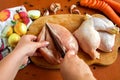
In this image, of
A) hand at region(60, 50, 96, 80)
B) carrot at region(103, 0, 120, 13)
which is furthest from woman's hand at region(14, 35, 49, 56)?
carrot at region(103, 0, 120, 13)

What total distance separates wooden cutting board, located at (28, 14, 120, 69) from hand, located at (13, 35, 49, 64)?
63 millimetres

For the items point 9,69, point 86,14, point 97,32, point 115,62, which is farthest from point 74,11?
point 9,69

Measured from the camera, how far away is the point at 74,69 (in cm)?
80

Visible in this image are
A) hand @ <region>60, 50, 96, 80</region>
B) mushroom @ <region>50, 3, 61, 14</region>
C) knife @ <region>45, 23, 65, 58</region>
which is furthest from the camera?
mushroom @ <region>50, 3, 61, 14</region>

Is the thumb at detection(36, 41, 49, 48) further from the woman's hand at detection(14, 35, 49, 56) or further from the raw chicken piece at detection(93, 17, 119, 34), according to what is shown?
the raw chicken piece at detection(93, 17, 119, 34)

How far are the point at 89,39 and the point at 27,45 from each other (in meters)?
0.24

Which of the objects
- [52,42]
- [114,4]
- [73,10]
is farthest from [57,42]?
[114,4]

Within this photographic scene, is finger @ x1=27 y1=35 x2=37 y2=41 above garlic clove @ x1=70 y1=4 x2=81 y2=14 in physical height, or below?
below

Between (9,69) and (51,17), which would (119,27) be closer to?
(51,17)

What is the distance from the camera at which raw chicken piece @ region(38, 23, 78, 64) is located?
36.7 inches

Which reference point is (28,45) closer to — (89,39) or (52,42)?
(52,42)

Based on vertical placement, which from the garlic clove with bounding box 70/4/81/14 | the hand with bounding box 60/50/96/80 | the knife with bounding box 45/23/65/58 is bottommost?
the hand with bounding box 60/50/96/80

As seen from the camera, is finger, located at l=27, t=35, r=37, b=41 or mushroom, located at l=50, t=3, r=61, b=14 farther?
mushroom, located at l=50, t=3, r=61, b=14

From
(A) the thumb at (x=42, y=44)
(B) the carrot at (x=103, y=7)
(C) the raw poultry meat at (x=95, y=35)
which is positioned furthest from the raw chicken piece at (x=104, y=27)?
(A) the thumb at (x=42, y=44)
